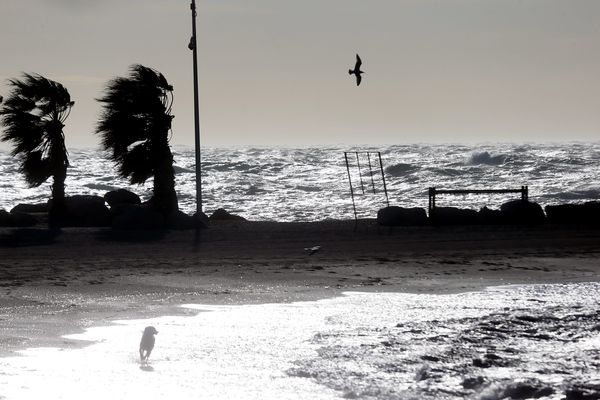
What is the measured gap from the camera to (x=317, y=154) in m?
110

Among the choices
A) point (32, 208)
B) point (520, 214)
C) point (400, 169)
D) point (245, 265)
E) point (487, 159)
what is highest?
point (487, 159)

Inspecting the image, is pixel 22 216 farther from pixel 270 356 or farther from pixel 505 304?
pixel 270 356

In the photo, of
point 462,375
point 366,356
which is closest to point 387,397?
point 462,375

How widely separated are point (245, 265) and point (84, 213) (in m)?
11.3

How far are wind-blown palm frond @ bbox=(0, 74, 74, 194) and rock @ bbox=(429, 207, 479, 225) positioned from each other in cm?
1031

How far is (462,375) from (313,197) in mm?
55350

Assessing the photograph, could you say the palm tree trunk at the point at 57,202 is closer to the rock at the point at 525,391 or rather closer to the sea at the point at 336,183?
the sea at the point at 336,183

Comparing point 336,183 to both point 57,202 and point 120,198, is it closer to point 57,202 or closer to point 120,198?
point 120,198

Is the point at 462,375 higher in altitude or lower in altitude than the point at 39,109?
lower

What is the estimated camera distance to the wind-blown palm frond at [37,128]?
30.2 m

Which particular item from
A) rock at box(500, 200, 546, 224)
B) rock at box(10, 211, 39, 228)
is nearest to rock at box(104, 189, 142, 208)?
rock at box(10, 211, 39, 228)

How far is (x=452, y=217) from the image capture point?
27.5 meters

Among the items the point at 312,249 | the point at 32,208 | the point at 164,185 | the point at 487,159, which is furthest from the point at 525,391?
the point at 487,159

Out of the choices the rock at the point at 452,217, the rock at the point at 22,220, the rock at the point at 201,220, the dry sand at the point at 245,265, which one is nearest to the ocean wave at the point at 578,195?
the rock at the point at 452,217
